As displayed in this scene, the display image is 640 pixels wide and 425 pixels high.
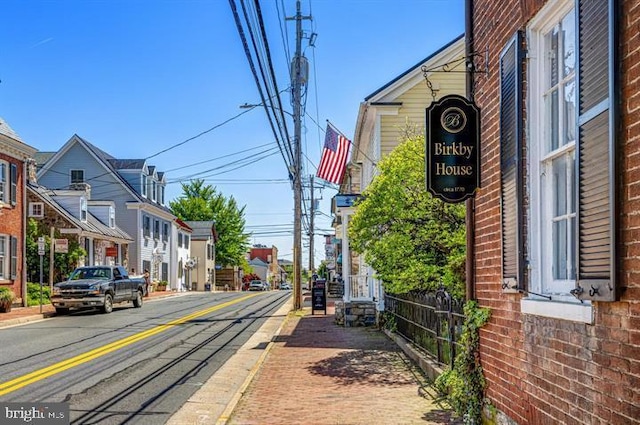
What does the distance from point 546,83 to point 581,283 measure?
1.76 m

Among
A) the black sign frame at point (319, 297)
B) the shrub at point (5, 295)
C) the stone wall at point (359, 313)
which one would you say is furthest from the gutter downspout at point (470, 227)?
the shrub at point (5, 295)

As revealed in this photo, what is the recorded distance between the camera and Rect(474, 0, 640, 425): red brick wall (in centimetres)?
356

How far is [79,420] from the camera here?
792 cm

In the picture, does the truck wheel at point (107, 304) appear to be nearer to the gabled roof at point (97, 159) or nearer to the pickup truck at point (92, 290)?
the pickup truck at point (92, 290)

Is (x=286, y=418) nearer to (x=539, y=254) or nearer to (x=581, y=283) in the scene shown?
(x=539, y=254)

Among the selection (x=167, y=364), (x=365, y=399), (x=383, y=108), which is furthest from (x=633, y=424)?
(x=383, y=108)

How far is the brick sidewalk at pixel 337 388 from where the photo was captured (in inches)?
311

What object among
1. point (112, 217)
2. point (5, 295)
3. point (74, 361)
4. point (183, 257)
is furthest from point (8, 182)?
point (183, 257)

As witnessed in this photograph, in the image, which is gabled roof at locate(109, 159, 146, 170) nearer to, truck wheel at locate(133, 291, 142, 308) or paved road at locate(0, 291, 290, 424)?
truck wheel at locate(133, 291, 142, 308)

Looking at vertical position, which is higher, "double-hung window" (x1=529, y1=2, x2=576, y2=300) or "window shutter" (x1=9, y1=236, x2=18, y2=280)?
"double-hung window" (x1=529, y1=2, x2=576, y2=300)

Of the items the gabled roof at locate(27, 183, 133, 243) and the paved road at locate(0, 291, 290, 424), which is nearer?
the paved road at locate(0, 291, 290, 424)

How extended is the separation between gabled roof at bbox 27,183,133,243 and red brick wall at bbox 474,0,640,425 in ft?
96.5

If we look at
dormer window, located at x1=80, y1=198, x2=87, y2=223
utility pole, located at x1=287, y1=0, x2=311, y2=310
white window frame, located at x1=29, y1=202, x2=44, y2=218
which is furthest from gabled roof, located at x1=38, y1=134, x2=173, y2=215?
utility pole, located at x1=287, y1=0, x2=311, y2=310

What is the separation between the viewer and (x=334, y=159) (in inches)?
883
